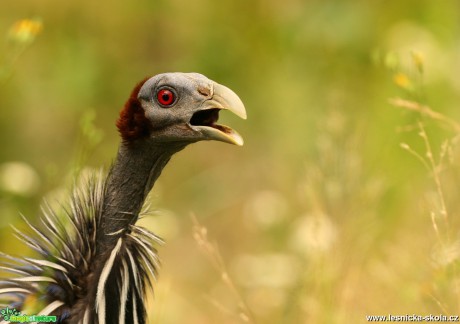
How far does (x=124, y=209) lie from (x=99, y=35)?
4.27m

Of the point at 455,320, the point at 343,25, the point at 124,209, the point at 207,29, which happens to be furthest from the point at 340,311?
the point at 207,29

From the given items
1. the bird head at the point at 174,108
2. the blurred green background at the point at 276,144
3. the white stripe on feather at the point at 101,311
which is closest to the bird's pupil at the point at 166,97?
the bird head at the point at 174,108

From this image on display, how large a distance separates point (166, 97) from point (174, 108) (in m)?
0.04

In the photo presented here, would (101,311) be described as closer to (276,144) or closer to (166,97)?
(166,97)

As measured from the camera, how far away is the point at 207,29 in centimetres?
651

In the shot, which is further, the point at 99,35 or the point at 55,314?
the point at 99,35

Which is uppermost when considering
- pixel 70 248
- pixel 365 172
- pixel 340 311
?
pixel 365 172

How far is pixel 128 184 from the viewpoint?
9.08 feet

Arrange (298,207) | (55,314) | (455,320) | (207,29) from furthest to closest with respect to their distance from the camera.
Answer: (207,29) < (298,207) < (455,320) < (55,314)

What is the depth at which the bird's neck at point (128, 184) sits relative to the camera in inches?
108

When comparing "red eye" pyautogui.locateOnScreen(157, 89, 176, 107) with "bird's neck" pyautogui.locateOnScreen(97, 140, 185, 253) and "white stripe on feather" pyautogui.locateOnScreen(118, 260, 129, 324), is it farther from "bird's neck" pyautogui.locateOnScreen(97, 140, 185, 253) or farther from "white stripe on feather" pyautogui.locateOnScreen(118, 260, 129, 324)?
"white stripe on feather" pyautogui.locateOnScreen(118, 260, 129, 324)

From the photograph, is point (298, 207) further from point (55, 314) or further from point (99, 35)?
point (55, 314)

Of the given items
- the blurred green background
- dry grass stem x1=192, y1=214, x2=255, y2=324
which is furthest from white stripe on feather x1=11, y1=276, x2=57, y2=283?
dry grass stem x1=192, y1=214, x2=255, y2=324

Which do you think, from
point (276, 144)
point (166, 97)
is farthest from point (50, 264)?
point (276, 144)
